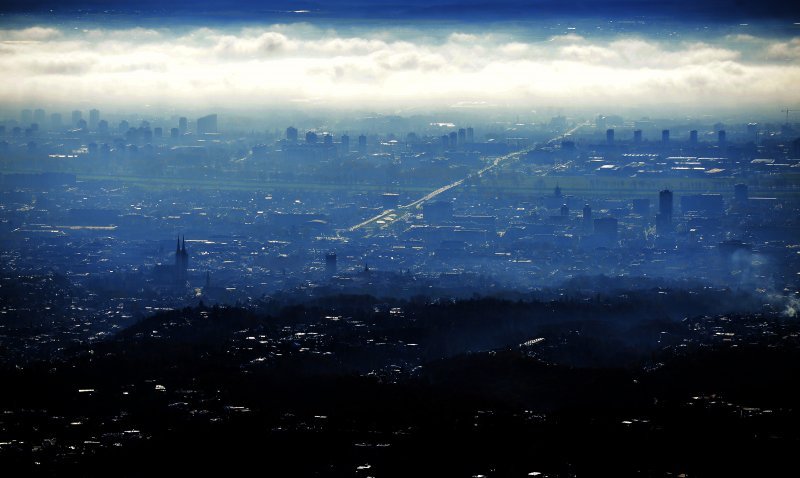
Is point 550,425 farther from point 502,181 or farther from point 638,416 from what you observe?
point 502,181

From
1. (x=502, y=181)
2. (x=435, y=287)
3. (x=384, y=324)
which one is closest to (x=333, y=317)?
(x=384, y=324)

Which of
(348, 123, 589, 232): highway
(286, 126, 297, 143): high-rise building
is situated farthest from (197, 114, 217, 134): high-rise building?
→ (348, 123, 589, 232): highway

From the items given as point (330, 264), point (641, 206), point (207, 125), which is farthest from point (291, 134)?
point (641, 206)

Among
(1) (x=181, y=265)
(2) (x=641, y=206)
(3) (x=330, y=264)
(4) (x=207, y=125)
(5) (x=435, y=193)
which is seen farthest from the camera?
(4) (x=207, y=125)

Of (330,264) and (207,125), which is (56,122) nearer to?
(207,125)

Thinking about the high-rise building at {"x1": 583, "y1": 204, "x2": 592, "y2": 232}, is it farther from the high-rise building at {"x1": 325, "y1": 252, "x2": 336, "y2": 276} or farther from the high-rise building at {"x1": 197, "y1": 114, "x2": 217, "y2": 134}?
the high-rise building at {"x1": 197, "y1": 114, "x2": 217, "y2": 134}

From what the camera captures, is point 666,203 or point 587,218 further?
point 587,218
